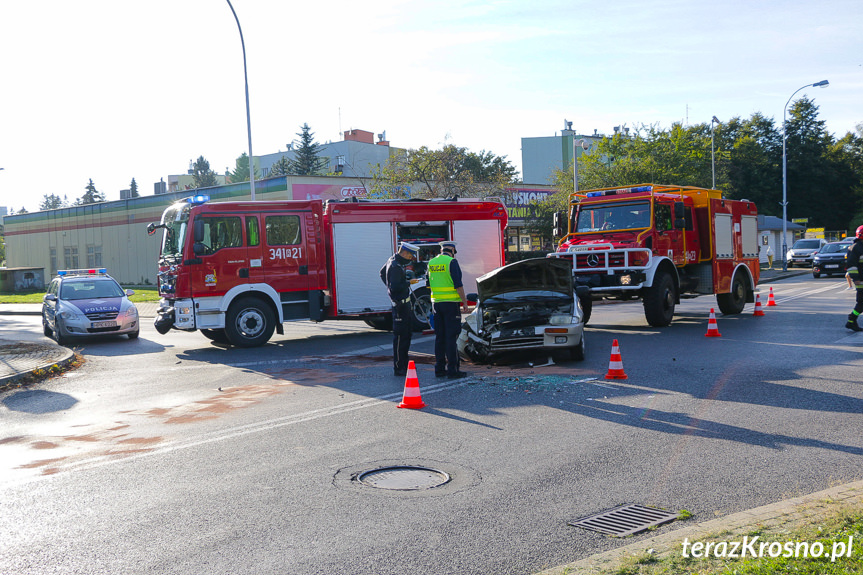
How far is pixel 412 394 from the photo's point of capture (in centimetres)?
848

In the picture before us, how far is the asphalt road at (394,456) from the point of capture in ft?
14.7

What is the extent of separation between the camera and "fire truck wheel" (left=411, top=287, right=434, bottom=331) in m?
16.3

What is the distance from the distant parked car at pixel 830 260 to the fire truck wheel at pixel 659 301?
21.5 metres

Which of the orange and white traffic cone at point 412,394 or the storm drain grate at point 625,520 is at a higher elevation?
the orange and white traffic cone at point 412,394

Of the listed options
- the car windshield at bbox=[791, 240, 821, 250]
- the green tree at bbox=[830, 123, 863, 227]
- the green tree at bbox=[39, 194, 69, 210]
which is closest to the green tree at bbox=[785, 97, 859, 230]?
the green tree at bbox=[830, 123, 863, 227]

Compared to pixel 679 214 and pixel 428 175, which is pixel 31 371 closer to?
pixel 679 214

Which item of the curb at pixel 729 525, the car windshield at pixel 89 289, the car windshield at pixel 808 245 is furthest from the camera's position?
the car windshield at pixel 808 245

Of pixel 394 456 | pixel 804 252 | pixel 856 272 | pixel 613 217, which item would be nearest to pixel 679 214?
pixel 613 217

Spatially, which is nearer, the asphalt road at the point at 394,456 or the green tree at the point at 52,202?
the asphalt road at the point at 394,456

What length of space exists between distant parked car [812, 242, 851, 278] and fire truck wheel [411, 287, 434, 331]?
2443cm

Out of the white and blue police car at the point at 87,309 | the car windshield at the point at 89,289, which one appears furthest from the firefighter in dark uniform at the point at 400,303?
the car windshield at the point at 89,289

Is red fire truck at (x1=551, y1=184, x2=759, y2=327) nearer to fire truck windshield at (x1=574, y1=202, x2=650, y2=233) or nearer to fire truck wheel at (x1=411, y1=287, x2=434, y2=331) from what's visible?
fire truck windshield at (x1=574, y1=202, x2=650, y2=233)

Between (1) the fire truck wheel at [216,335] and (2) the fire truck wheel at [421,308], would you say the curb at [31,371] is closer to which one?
(1) the fire truck wheel at [216,335]

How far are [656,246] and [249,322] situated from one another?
8439 mm
